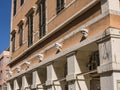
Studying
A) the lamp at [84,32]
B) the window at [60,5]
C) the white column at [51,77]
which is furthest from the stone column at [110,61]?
the window at [60,5]

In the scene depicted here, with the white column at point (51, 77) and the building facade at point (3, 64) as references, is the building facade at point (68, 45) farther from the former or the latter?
the building facade at point (3, 64)

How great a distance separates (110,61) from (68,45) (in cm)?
372

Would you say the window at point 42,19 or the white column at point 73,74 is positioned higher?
the window at point 42,19

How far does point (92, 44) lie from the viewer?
11.3m

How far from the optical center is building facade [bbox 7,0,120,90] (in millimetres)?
10242

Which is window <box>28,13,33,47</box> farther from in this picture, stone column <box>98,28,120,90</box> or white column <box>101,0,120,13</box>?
stone column <box>98,28,120,90</box>

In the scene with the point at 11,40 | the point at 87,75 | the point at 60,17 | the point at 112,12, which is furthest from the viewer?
the point at 11,40

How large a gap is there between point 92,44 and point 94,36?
479mm

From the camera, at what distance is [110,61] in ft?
32.5

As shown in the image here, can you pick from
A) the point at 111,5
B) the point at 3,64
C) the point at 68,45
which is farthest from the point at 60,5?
the point at 3,64

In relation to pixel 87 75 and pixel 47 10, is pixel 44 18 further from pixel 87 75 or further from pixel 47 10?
pixel 87 75

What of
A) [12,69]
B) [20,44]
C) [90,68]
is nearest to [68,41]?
[90,68]

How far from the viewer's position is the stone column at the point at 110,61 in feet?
31.9

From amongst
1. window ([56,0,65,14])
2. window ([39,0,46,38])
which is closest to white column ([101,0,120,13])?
window ([56,0,65,14])
